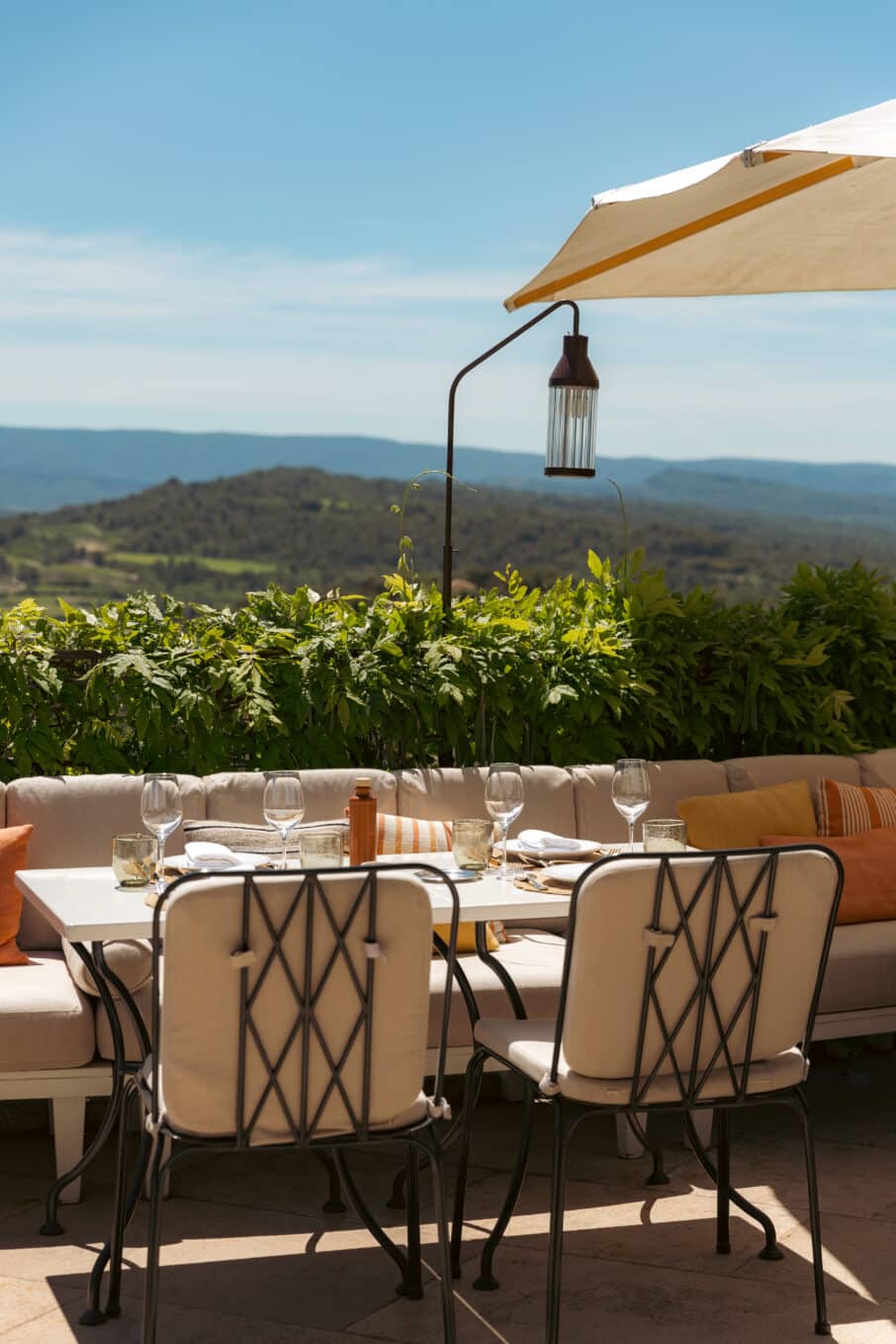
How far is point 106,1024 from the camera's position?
3393 millimetres

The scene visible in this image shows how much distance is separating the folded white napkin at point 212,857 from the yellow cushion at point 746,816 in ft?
5.45

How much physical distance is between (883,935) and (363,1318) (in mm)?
1934

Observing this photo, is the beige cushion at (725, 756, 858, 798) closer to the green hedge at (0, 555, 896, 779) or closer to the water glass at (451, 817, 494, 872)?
the green hedge at (0, 555, 896, 779)

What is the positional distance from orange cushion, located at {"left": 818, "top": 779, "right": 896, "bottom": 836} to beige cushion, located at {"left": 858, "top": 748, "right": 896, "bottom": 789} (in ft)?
0.59

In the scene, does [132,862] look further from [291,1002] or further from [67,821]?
[67,821]

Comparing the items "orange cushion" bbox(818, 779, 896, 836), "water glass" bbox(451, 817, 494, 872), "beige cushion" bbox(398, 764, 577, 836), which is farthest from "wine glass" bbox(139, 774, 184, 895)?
"orange cushion" bbox(818, 779, 896, 836)

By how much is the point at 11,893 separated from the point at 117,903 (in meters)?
0.95

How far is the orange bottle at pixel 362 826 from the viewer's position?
3135mm

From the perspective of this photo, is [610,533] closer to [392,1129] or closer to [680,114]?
[680,114]

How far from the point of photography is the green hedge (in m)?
4.38

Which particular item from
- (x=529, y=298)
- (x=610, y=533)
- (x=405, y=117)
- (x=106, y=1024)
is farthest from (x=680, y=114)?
(x=610, y=533)

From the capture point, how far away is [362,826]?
314 centimetres

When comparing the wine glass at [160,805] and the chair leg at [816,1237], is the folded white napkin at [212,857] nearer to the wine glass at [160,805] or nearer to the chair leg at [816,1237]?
the wine glass at [160,805]

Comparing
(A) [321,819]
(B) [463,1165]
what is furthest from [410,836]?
(B) [463,1165]
